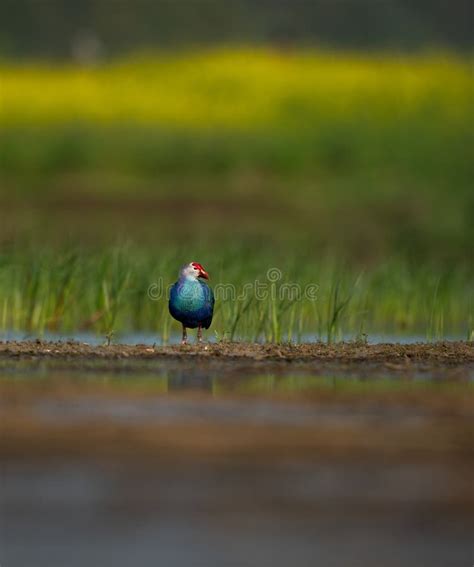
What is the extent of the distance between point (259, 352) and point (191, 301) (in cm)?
69

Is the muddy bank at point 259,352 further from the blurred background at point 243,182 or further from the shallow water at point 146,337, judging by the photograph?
the shallow water at point 146,337

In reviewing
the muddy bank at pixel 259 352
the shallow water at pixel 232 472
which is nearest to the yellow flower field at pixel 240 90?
the muddy bank at pixel 259 352

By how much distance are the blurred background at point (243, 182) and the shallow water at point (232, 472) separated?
3.27 meters

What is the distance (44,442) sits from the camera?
9.05m

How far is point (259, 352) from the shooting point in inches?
521

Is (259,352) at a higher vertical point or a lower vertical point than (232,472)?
higher

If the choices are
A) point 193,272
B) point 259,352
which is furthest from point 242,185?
point 259,352

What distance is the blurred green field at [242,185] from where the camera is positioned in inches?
616

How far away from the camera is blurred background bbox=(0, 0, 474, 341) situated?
51.4 feet

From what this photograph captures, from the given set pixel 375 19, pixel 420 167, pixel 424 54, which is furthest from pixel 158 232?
pixel 375 19

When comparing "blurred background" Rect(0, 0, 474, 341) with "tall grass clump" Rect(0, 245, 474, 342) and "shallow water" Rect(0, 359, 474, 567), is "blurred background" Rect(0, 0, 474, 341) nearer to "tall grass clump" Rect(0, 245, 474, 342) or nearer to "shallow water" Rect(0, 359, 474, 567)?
"tall grass clump" Rect(0, 245, 474, 342)

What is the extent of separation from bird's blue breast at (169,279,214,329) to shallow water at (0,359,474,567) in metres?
1.59

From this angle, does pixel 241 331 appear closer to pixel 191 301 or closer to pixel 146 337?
pixel 191 301

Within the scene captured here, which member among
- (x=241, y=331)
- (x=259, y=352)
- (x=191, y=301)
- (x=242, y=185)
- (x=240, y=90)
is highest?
(x=240, y=90)
